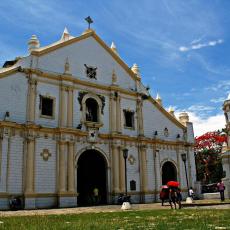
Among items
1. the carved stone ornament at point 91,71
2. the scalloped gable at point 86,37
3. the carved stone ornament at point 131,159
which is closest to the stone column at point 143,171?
the carved stone ornament at point 131,159

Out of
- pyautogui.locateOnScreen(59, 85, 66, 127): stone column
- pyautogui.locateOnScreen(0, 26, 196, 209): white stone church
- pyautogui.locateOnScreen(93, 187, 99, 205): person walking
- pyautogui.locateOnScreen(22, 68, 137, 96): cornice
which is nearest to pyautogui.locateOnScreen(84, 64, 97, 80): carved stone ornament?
pyautogui.locateOnScreen(0, 26, 196, 209): white stone church

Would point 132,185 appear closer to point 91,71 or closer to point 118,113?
point 118,113

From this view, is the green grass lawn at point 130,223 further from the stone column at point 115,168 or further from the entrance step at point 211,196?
the entrance step at point 211,196

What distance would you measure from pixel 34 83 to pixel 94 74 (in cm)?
553

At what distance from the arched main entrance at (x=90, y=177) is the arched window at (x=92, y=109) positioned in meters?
2.62

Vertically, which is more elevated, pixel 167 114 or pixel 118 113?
pixel 167 114

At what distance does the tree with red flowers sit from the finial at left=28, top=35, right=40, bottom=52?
33.4 meters

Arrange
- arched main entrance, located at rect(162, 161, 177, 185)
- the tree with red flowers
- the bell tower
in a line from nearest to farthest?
1. the bell tower
2. arched main entrance, located at rect(162, 161, 177, 185)
3. the tree with red flowers

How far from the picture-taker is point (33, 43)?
24.7 meters

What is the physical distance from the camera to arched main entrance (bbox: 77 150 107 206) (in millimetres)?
24970

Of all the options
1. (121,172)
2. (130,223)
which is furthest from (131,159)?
(130,223)

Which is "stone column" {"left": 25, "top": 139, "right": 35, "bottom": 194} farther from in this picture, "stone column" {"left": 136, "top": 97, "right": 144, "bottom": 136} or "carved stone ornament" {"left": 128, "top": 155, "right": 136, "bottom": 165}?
"stone column" {"left": 136, "top": 97, "right": 144, "bottom": 136}

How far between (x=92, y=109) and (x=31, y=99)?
17.5 feet

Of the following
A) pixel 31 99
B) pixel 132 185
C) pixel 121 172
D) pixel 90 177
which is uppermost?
pixel 31 99
